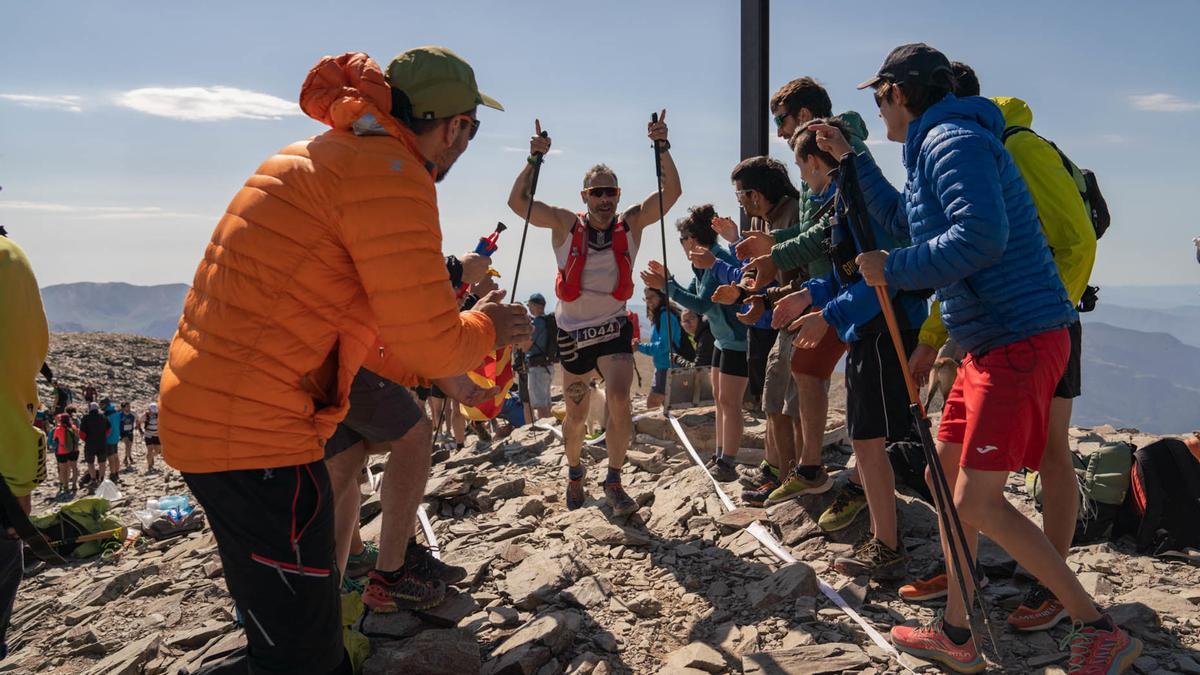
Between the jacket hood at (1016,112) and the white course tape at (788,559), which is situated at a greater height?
the jacket hood at (1016,112)

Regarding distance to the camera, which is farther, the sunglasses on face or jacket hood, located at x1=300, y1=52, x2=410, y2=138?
the sunglasses on face

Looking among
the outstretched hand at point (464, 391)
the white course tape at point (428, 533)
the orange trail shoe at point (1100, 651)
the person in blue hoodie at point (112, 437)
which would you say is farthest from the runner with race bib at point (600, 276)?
the person in blue hoodie at point (112, 437)

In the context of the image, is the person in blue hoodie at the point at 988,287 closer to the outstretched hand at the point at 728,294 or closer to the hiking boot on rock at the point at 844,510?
the hiking boot on rock at the point at 844,510

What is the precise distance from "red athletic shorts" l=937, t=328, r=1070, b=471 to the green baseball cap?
7.18 feet

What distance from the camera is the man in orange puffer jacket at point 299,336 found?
2369mm

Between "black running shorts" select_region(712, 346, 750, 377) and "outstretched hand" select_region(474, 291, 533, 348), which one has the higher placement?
"outstretched hand" select_region(474, 291, 533, 348)

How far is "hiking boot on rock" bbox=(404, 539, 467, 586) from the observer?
159 inches

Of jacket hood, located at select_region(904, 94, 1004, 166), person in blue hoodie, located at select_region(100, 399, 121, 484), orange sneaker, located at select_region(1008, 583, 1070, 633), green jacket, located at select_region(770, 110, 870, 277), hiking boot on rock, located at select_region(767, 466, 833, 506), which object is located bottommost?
person in blue hoodie, located at select_region(100, 399, 121, 484)

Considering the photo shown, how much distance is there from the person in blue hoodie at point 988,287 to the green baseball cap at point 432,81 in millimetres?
1670

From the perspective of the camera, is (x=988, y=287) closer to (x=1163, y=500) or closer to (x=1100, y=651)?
(x=1100, y=651)

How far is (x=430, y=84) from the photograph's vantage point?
2.72 m

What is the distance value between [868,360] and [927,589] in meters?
1.17

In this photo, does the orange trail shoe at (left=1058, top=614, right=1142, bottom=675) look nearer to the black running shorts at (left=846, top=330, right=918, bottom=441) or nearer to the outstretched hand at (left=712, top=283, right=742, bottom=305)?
the black running shorts at (left=846, top=330, right=918, bottom=441)

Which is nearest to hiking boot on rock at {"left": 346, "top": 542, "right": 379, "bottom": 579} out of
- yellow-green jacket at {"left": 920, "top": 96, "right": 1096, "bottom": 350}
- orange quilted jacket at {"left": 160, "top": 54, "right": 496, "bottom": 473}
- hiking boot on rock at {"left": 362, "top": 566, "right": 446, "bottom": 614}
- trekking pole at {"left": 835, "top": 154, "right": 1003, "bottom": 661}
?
hiking boot on rock at {"left": 362, "top": 566, "right": 446, "bottom": 614}
